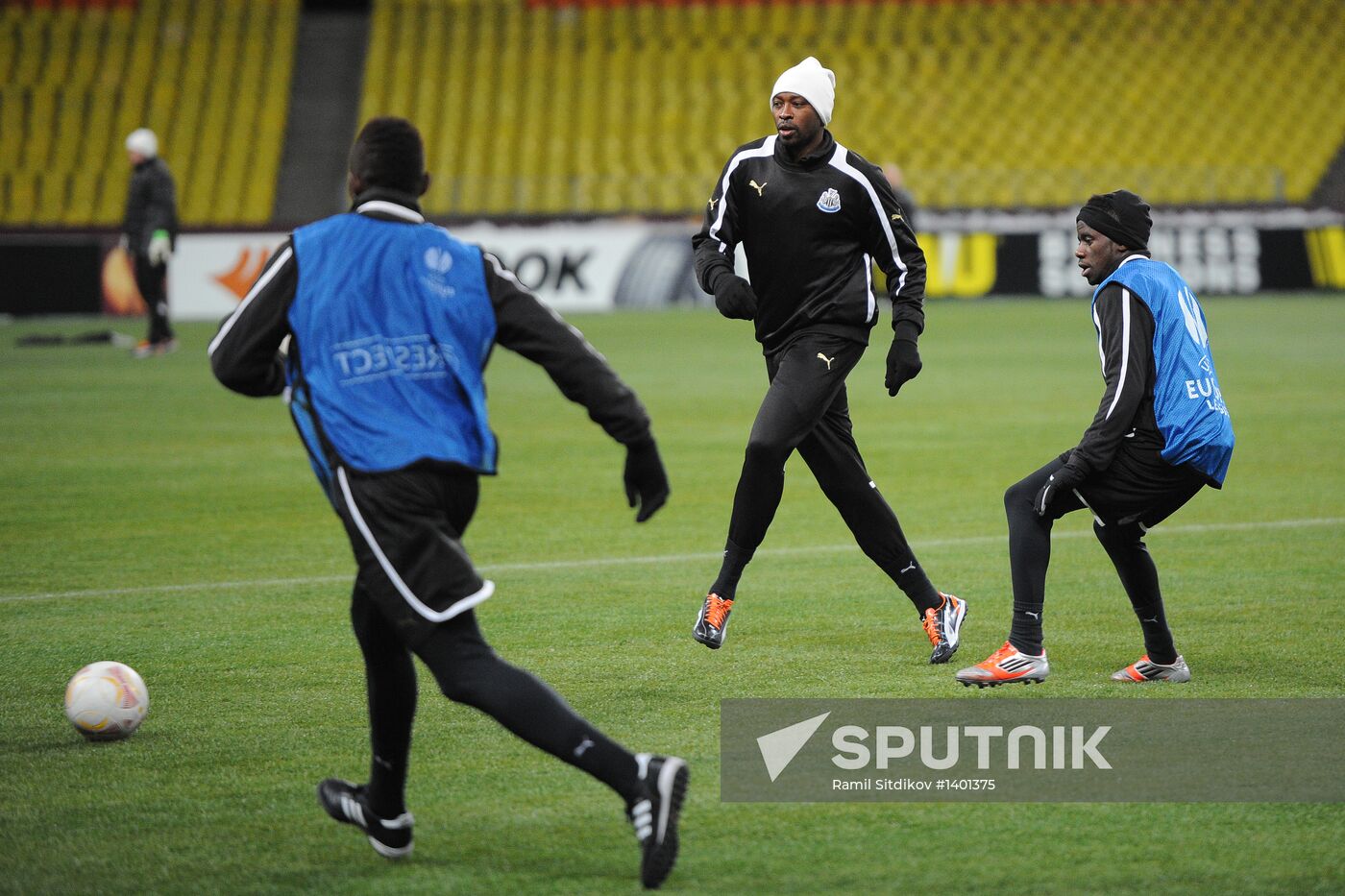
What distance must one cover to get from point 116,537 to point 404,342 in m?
5.64

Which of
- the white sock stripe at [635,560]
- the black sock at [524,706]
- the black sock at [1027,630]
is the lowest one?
the white sock stripe at [635,560]

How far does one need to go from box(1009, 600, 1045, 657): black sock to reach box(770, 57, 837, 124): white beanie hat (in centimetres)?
195

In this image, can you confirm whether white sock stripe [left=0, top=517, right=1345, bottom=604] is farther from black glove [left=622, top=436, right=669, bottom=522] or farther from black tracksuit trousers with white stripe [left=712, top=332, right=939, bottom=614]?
black glove [left=622, top=436, right=669, bottom=522]

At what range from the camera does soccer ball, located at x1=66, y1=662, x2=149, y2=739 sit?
5.22 metres

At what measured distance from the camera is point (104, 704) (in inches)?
206

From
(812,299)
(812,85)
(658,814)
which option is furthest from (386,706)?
(812,85)

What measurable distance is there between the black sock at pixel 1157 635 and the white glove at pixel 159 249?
1533 centimetres

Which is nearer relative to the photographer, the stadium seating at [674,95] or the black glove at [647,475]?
the black glove at [647,475]

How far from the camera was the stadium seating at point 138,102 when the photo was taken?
2931 centimetres

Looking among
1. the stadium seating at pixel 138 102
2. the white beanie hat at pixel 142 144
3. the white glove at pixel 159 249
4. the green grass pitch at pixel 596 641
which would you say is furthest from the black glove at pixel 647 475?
the stadium seating at pixel 138 102

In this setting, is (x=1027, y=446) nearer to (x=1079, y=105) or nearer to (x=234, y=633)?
(x=234, y=633)

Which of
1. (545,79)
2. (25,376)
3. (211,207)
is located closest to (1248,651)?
(25,376)

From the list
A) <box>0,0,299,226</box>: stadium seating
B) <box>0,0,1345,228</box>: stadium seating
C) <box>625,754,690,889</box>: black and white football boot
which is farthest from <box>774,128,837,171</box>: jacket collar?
<box>0,0,299,226</box>: stadium seating

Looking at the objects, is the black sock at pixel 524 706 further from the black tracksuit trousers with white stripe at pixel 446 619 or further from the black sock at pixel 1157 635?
the black sock at pixel 1157 635
